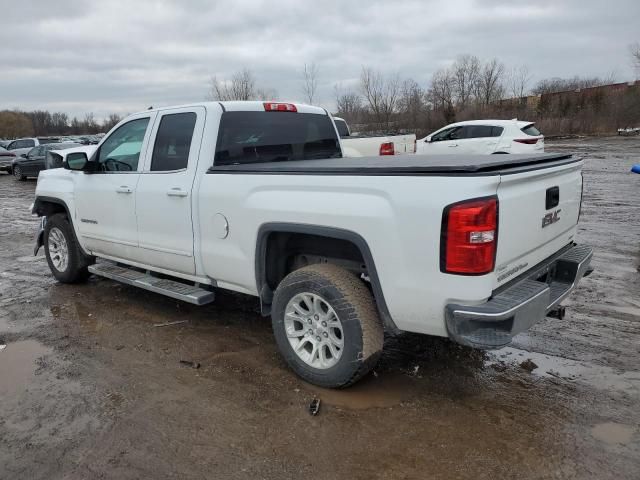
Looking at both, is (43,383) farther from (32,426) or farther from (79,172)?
(79,172)

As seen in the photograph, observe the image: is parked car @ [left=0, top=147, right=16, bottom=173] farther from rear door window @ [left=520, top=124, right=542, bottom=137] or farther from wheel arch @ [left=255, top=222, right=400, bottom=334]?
wheel arch @ [left=255, top=222, right=400, bottom=334]

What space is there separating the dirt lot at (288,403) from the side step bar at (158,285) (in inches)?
16.9

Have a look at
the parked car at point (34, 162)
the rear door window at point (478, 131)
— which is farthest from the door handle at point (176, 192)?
the parked car at point (34, 162)

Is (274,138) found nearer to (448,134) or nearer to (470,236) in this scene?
(470,236)

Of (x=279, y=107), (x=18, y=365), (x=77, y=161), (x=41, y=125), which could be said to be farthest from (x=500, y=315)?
(x=41, y=125)

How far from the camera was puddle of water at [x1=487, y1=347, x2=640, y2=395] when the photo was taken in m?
3.69

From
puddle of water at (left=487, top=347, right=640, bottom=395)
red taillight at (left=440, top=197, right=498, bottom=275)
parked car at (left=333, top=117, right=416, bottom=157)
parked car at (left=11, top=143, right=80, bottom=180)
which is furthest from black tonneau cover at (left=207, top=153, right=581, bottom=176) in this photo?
parked car at (left=11, top=143, right=80, bottom=180)

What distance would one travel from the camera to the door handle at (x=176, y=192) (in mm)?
4438

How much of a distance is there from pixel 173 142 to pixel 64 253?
2.70 meters

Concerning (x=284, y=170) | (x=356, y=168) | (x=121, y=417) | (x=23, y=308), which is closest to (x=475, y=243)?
(x=356, y=168)

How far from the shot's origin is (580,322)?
15.8 ft

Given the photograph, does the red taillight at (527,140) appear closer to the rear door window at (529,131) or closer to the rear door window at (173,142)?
the rear door window at (529,131)

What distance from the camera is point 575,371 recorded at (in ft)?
12.9

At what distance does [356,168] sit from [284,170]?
25.4 inches
